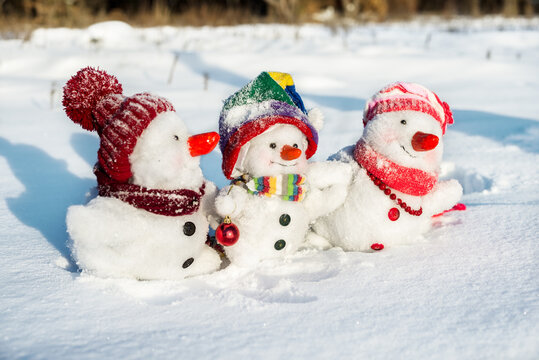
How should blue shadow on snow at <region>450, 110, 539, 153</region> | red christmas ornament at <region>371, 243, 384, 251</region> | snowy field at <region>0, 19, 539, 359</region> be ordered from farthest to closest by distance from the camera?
blue shadow on snow at <region>450, 110, 539, 153</region> < red christmas ornament at <region>371, 243, 384, 251</region> < snowy field at <region>0, 19, 539, 359</region>

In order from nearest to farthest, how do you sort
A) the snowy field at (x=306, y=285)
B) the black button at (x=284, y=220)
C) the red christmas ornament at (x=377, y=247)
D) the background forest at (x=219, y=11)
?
the snowy field at (x=306, y=285)
the black button at (x=284, y=220)
the red christmas ornament at (x=377, y=247)
the background forest at (x=219, y=11)

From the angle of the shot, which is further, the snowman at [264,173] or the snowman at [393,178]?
the snowman at [393,178]

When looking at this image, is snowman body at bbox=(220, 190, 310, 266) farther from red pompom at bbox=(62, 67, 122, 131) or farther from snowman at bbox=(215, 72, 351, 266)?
red pompom at bbox=(62, 67, 122, 131)

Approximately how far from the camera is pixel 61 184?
2523 millimetres

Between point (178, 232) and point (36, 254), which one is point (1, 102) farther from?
point (178, 232)

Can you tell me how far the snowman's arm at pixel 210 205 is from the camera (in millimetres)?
1760

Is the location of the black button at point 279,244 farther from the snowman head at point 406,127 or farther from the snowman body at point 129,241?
the snowman head at point 406,127

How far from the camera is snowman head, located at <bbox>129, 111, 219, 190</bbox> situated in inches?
61.9

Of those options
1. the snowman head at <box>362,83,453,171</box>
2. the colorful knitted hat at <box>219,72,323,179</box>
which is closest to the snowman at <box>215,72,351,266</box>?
the colorful knitted hat at <box>219,72,323,179</box>

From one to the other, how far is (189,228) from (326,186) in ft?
1.79

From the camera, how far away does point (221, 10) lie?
15.4 metres

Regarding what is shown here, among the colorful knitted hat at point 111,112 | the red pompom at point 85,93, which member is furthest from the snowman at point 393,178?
the red pompom at point 85,93

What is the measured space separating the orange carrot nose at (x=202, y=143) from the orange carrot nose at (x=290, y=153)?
236 millimetres

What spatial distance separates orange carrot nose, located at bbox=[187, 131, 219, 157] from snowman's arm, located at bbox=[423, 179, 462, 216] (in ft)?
2.82
